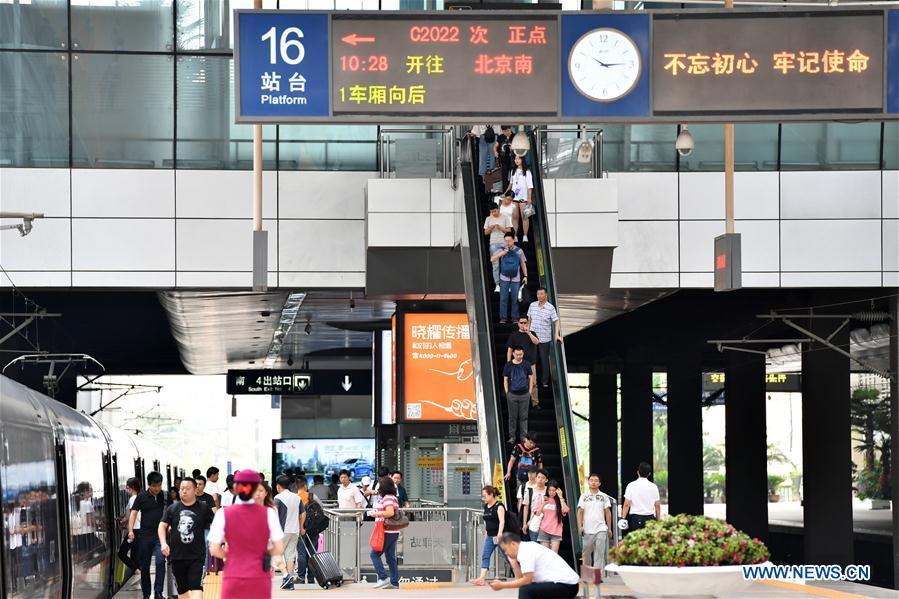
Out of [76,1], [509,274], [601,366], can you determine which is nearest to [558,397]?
[509,274]

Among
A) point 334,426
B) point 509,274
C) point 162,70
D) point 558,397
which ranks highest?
point 162,70

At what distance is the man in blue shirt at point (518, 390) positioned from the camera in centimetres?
1880

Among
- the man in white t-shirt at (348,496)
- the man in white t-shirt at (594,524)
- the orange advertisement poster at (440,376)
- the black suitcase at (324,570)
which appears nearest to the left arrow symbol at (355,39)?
the man in white t-shirt at (594,524)

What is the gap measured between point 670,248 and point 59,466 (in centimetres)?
1194

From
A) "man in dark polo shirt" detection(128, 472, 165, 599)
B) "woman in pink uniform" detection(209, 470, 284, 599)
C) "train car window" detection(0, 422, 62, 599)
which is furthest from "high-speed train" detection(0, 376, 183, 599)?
"woman in pink uniform" detection(209, 470, 284, 599)

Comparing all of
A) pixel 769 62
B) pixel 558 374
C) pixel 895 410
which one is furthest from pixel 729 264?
pixel 895 410

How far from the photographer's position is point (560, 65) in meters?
12.0

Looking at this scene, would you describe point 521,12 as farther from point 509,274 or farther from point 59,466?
point 509,274

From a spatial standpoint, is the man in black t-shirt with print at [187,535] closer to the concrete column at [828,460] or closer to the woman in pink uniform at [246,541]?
the woman in pink uniform at [246,541]

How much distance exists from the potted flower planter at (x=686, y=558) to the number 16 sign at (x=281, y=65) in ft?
14.9

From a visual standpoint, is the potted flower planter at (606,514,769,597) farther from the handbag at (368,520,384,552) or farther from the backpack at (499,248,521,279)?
the backpack at (499,248,521,279)

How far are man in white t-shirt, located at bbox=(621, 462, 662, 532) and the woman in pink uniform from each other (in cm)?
938

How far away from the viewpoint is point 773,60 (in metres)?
11.9

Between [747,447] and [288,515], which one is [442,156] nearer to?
[288,515]
